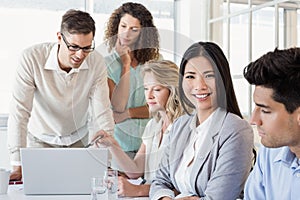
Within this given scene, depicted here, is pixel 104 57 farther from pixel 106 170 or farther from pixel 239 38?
pixel 239 38

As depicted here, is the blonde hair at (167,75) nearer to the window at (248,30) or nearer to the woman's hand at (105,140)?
the woman's hand at (105,140)

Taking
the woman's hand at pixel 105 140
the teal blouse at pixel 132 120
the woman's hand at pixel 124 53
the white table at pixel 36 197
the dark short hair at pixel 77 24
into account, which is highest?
the dark short hair at pixel 77 24

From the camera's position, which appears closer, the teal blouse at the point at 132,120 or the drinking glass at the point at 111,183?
the drinking glass at the point at 111,183

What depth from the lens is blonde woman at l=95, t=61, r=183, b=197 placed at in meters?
1.67

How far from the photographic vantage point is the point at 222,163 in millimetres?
1566

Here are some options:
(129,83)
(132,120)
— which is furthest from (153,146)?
(129,83)

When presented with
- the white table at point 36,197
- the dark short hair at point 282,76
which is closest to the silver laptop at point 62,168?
the white table at point 36,197

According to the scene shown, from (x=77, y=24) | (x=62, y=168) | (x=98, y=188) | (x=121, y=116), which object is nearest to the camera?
(x=98, y=188)

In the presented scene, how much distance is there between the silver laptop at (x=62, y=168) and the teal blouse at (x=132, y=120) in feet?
0.44

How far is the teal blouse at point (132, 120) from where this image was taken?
1.69m

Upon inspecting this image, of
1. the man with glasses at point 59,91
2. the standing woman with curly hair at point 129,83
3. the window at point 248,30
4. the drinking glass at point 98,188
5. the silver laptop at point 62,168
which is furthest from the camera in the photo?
the window at point 248,30

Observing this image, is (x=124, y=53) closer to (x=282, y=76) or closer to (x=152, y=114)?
(x=152, y=114)

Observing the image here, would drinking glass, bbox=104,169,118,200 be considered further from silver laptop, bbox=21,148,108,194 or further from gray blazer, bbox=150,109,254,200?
gray blazer, bbox=150,109,254,200

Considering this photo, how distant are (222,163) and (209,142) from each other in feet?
0.35
